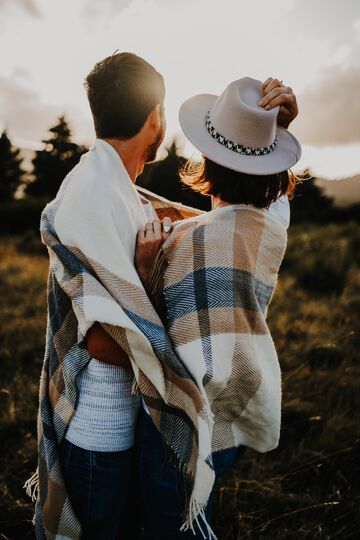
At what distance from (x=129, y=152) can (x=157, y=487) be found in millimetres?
1206

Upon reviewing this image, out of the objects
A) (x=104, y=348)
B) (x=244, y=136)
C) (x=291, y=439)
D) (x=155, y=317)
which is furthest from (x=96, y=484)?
(x=291, y=439)

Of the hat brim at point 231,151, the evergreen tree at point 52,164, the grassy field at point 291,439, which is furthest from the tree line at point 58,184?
the hat brim at point 231,151

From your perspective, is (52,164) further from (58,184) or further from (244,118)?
(244,118)

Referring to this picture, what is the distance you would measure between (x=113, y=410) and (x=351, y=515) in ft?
6.08

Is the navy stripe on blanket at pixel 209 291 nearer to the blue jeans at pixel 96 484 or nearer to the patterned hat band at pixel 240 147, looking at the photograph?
the patterned hat band at pixel 240 147

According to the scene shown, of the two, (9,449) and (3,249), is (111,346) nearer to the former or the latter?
(9,449)

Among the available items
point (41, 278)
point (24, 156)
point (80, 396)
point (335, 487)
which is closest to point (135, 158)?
point (80, 396)

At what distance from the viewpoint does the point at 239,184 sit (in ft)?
4.96

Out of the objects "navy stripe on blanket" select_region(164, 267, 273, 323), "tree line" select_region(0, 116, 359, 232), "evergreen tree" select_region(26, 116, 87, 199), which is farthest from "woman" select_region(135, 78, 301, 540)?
"evergreen tree" select_region(26, 116, 87, 199)

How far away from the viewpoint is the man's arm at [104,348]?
4.62 ft

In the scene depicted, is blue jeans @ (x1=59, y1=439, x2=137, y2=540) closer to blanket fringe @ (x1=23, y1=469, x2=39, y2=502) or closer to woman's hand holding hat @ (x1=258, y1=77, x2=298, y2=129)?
blanket fringe @ (x1=23, y1=469, x2=39, y2=502)

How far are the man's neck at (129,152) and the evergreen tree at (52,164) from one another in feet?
89.5

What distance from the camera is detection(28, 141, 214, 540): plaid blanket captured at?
1351mm

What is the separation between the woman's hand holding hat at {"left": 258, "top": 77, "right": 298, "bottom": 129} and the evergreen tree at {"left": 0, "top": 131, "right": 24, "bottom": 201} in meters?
39.0
